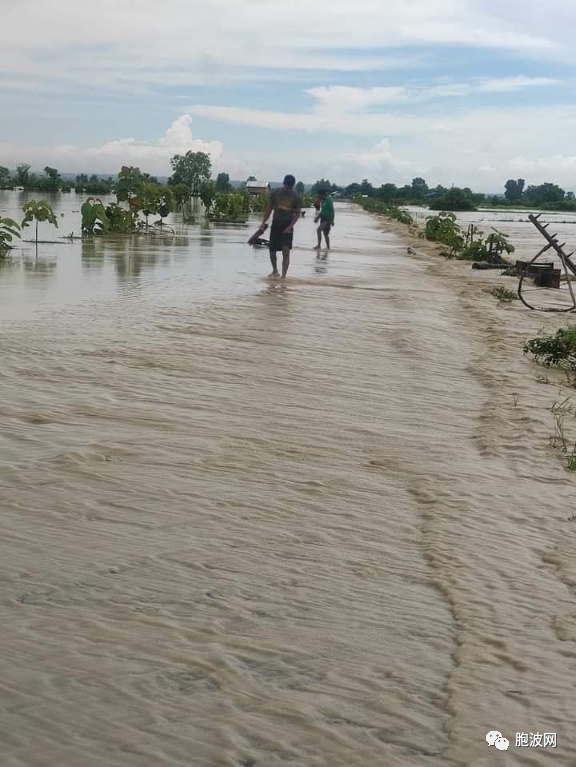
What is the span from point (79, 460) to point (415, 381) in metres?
3.51

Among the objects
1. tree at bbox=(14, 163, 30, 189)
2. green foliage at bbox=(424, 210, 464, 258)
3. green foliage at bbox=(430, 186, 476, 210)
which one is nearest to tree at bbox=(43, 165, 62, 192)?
tree at bbox=(14, 163, 30, 189)

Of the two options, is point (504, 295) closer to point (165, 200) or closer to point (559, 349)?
point (559, 349)

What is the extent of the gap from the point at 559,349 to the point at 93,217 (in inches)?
649

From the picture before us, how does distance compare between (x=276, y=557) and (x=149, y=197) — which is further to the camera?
(x=149, y=197)

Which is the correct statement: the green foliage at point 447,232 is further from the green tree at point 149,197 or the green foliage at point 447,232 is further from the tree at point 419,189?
the tree at point 419,189

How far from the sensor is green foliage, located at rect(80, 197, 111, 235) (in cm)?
2289

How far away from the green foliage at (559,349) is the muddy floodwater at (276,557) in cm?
35

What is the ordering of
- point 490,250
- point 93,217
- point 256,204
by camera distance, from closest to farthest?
point 490,250
point 93,217
point 256,204

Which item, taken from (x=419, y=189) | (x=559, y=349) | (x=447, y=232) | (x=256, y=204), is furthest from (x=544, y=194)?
(x=559, y=349)

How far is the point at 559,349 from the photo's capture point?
8961 millimetres

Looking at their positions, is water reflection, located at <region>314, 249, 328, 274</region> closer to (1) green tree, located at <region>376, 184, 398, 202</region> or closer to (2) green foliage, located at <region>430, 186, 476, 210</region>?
(2) green foliage, located at <region>430, 186, 476, 210</region>

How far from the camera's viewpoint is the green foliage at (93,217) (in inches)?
901

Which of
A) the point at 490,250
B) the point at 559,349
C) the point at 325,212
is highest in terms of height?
the point at 325,212

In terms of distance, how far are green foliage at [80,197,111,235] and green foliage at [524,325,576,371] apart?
51.5 feet
